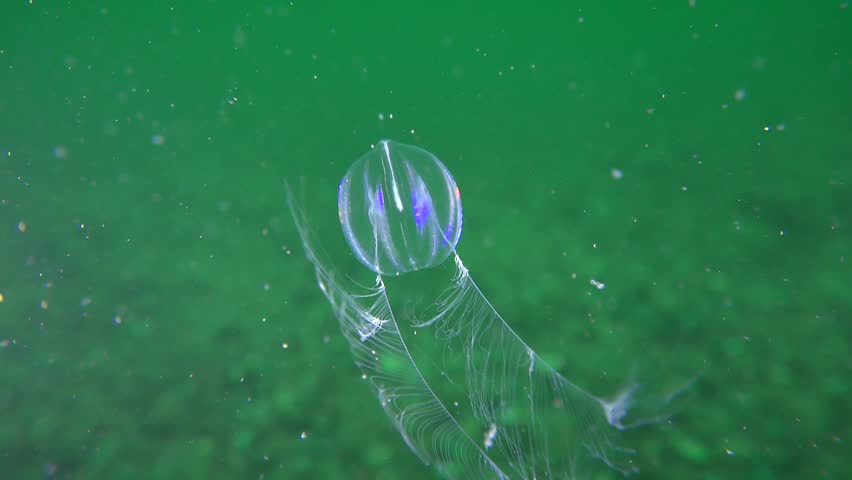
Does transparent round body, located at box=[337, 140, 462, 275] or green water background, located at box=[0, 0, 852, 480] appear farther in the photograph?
transparent round body, located at box=[337, 140, 462, 275]

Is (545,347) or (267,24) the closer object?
(545,347)

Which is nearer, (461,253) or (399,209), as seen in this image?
(399,209)

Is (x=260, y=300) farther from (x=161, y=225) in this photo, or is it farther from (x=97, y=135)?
(x=97, y=135)

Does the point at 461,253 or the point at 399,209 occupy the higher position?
the point at 399,209

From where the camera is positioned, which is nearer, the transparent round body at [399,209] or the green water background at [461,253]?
the green water background at [461,253]

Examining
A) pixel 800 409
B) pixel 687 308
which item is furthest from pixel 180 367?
pixel 800 409
